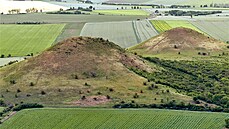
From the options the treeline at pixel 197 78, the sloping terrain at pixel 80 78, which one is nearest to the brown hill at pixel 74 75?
the sloping terrain at pixel 80 78

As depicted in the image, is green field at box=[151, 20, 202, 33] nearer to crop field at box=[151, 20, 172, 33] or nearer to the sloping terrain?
crop field at box=[151, 20, 172, 33]

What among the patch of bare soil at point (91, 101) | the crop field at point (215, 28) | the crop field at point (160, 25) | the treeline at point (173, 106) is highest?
the crop field at point (160, 25)

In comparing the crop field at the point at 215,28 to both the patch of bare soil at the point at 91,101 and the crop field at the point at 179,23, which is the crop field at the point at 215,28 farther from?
the patch of bare soil at the point at 91,101

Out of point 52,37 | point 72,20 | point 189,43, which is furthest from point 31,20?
point 189,43

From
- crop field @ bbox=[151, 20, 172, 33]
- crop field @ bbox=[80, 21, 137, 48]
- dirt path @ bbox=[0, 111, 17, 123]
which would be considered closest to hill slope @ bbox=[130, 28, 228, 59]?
crop field @ bbox=[80, 21, 137, 48]

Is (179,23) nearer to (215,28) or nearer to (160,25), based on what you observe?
(160,25)

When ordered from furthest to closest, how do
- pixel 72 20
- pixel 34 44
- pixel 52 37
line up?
pixel 72 20 → pixel 52 37 → pixel 34 44

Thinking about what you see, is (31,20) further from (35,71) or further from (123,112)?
(123,112)
